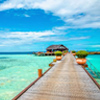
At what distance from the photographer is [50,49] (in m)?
49.2

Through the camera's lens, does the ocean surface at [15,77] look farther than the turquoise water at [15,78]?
Yes

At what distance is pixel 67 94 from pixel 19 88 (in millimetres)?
5060

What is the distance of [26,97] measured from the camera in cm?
449

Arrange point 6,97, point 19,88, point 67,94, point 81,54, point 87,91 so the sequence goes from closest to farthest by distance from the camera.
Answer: point 67,94
point 87,91
point 6,97
point 19,88
point 81,54

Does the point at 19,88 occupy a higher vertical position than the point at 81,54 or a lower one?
lower

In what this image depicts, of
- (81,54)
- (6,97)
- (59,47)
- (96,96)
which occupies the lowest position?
(6,97)

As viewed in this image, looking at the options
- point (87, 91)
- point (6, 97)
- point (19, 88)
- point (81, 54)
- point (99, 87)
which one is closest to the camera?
point (87, 91)

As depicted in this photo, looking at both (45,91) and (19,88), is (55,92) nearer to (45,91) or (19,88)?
(45,91)

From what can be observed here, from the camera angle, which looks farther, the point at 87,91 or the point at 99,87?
the point at 99,87

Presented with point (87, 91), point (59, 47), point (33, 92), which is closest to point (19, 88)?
point (33, 92)

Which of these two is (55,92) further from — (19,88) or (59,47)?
(59,47)

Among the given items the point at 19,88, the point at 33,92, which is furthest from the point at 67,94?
the point at 19,88

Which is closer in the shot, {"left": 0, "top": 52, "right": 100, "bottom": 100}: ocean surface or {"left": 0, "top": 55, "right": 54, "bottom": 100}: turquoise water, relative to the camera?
{"left": 0, "top": 55, "right": 54, "bottom": 100}: turquoise water

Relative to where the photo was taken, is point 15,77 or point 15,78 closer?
point 15,78
